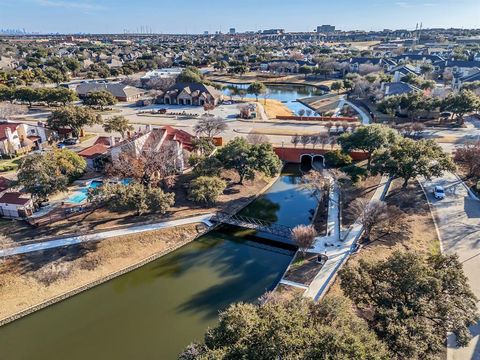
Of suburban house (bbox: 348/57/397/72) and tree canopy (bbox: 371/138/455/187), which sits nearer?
tree canopy (bbox: 371/138/455/187)

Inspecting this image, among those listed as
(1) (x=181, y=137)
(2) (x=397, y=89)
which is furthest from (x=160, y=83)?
(2) (x=397, y=89)

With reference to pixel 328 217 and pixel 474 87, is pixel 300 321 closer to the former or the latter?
pixel 328 217

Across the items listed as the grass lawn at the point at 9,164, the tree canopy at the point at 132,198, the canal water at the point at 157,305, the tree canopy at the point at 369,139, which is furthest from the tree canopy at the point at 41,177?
the tree canopy at the point at 369,139

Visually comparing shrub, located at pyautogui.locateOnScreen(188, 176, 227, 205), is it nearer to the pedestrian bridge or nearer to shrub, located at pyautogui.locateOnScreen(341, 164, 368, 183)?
the pedestrian bridge

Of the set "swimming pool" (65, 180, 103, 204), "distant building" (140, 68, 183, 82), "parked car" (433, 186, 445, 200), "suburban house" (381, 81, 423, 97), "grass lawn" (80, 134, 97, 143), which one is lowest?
"parked car" (433, 186, 445, 200)

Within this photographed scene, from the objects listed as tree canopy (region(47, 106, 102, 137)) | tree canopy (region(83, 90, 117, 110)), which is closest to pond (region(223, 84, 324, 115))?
tree canopy (region(83, 90, 117, 110))

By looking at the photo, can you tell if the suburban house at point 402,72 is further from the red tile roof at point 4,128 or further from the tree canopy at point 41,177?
the red tile roof at point 4,128

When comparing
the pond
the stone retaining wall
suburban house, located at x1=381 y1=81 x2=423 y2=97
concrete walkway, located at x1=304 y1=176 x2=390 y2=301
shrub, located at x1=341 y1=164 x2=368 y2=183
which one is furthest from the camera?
the pond
